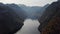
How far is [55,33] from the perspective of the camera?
2.43ft

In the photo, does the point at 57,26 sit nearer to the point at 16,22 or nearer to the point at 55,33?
the point at 55,33

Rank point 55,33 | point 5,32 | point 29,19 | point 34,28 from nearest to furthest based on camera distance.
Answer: point 55,33
point 5,32
point 34,28
point 29,19

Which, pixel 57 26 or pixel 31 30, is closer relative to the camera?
pixel 57 26

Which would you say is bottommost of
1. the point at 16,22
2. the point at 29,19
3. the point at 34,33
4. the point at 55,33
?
the point at 55,33

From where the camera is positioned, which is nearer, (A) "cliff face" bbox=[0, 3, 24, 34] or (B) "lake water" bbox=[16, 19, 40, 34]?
(A) "cliff face" bbox=[0, 3, 24, 34]

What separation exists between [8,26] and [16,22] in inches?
4.3

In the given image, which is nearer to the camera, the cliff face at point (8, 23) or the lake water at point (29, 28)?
the cliff face at point (8, 23)

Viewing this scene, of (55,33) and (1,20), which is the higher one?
(1,20)

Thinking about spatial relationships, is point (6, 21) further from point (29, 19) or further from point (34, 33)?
point (29, 19)

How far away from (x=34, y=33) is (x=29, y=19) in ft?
0.98

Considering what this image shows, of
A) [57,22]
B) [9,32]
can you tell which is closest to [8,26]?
[9,32]

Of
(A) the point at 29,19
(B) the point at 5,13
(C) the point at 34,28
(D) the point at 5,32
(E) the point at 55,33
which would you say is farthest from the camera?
(A) the point at 29,19

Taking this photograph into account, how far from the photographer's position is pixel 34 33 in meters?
1.01

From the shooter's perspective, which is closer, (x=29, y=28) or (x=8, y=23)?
(x=8, y=23)
